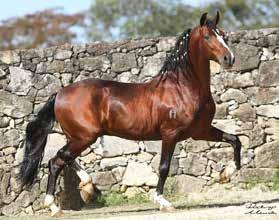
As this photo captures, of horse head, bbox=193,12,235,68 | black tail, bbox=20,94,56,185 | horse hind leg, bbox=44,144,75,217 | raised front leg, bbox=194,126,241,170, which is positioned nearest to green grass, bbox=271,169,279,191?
raised front leg, bbox=194,126,241,170

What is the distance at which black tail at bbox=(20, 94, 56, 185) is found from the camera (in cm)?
912

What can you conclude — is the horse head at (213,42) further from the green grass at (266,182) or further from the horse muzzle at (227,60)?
the green grass at (266,182)

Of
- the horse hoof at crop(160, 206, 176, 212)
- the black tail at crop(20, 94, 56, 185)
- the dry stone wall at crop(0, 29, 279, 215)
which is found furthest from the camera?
the dry stone wall at crop(0, 29, 279, 215)

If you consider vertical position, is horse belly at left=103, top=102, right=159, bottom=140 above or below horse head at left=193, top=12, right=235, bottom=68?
below

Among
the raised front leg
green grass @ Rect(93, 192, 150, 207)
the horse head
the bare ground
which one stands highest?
the horse head

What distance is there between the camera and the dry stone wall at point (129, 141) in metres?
10.8

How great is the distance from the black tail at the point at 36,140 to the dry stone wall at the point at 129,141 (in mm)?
1613

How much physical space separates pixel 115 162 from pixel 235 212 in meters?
3.87

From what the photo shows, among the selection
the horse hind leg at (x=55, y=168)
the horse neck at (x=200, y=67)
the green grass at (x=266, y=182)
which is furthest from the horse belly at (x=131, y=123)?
the green grass at (x=266, y=182)

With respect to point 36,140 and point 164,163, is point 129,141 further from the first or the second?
point 164,163

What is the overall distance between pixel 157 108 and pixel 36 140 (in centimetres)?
187

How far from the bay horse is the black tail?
0.01 m

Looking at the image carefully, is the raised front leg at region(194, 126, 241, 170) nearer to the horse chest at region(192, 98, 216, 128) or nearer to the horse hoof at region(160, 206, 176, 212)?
the horse chest at region(192, 98, 216, 128)

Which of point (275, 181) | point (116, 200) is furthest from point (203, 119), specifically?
point (116, 200)
